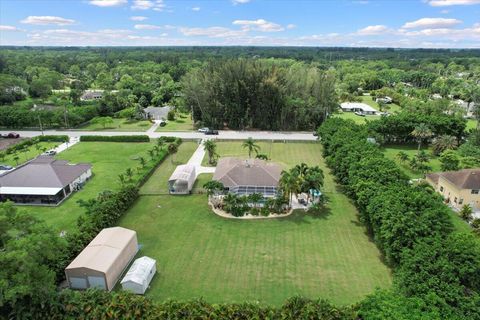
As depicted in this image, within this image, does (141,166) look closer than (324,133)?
Yes

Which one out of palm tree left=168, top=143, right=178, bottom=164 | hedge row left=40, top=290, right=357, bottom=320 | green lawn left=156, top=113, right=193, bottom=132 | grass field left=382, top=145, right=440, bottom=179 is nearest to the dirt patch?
green lawn left=156, top=113, right=193, bottom=132

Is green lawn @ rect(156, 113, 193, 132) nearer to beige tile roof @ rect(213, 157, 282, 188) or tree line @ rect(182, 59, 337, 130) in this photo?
tree line @ rect(182, 59, 337, 130)

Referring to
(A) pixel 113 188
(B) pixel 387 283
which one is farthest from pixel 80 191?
(B) pixel 387 283

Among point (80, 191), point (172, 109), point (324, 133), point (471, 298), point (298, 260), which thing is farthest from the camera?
point (172, 109)

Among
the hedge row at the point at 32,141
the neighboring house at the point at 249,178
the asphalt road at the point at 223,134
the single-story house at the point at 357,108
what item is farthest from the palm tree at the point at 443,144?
the hedge row at the point at 32,141

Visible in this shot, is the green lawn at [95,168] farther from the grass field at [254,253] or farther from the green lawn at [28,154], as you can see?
the grass field at [254,253]

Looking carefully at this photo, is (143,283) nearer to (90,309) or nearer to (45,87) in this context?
(90,309)
